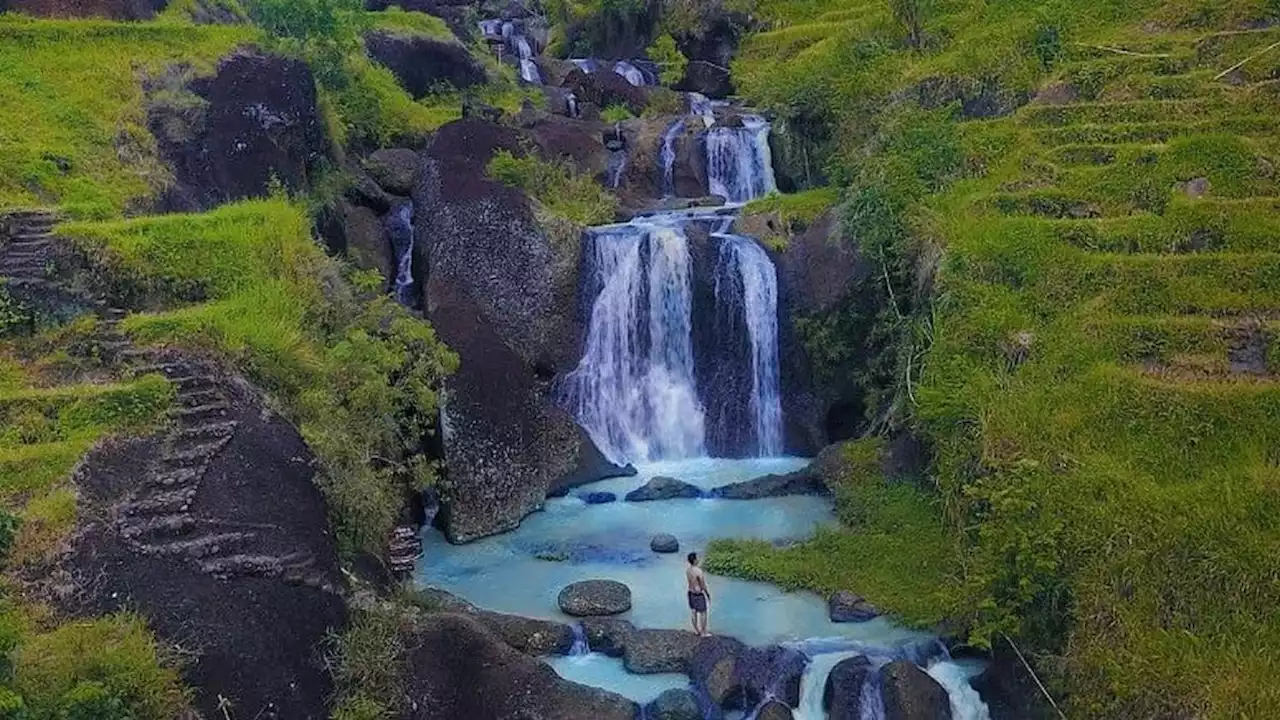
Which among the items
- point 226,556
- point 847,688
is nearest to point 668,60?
point 847,688

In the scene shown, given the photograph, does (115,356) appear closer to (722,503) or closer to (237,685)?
(237,685)

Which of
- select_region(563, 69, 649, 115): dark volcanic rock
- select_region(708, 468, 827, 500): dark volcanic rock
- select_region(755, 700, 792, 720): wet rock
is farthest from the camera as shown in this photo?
select_region(563, 69, 649, 115): dark volcanic rock

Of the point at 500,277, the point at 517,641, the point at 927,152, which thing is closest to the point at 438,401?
the point at 500,277

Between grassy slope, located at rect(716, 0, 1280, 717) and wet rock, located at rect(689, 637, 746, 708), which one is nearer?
grassy slope, located at rect(716, 0, 1280, 717)

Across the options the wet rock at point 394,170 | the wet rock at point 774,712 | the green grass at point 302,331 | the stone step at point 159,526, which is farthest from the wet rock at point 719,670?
the wet rock at point 394,170

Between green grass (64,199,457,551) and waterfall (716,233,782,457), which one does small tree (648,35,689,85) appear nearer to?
waterfall (716,233,782,457)

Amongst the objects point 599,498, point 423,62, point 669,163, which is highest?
point 423,62

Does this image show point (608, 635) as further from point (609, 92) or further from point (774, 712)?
point (609, 92)

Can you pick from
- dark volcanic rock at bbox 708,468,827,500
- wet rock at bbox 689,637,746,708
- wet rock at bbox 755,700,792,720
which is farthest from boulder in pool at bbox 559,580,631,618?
dark volcanic rock at bbox 708,468,827,500

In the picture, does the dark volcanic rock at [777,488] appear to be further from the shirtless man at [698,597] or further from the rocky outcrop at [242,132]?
the rocky outcrop at [242,132]
